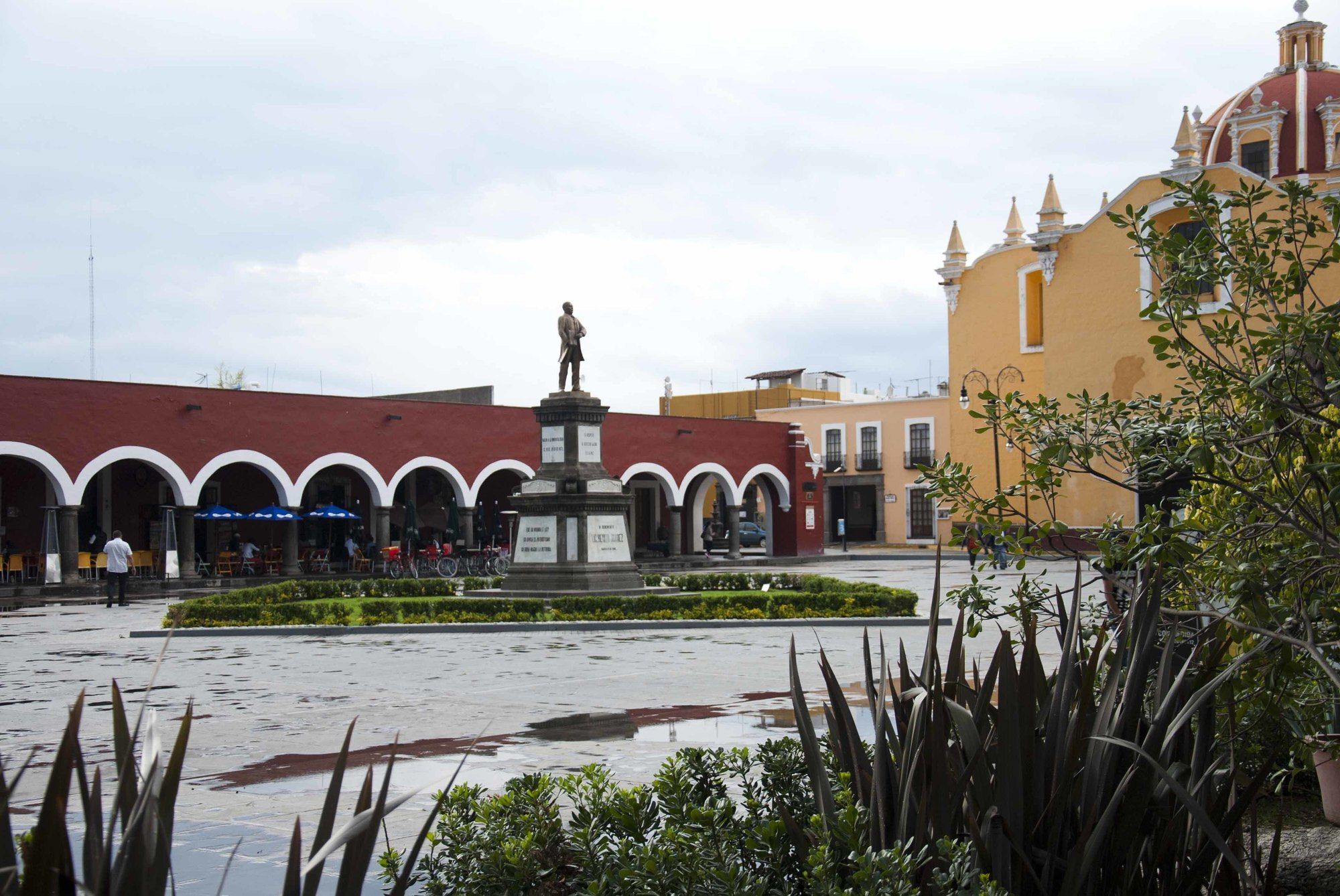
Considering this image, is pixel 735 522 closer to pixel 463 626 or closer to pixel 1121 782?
A: pixel 463 626

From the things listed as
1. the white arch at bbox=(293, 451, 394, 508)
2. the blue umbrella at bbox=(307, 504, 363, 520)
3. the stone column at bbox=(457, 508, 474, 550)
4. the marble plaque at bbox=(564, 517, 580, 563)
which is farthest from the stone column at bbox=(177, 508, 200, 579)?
the marble plaque at bbox=(564, 517, 580, 563)

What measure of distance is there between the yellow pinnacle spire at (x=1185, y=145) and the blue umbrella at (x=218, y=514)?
25471 millimetres

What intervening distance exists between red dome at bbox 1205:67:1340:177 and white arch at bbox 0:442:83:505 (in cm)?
3110

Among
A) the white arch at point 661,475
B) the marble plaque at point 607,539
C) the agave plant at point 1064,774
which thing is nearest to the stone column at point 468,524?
the white arch at point 661,475

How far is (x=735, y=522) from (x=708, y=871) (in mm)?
38510

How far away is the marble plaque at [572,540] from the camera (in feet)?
69.9

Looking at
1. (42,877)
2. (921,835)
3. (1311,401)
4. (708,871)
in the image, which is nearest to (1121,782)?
(921,835)

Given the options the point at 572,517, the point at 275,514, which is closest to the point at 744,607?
the point at 572,517

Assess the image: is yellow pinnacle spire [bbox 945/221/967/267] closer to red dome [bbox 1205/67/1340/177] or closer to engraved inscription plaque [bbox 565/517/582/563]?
red dome [bbox 1205/67/1340/177]

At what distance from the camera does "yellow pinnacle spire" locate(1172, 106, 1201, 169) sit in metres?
36.7

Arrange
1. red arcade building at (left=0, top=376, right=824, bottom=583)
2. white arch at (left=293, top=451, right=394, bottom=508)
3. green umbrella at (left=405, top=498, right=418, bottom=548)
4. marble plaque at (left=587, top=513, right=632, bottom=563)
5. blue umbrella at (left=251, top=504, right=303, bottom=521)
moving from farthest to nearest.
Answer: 1. green umbrella at (left=405, top=498, right=418, bottom=548)
2. white arch at (left=293, top=451, right=394, bottom=508)
3. blue umbrella at (left=251, top=504, right=303, bottom=521)
4. red arcade building at (left=0, top=376, right=824, bottom=583)
5. marble plaque at (left=587, top=513, right=632, bottom=563)

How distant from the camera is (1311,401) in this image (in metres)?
4.14

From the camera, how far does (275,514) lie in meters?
31.5

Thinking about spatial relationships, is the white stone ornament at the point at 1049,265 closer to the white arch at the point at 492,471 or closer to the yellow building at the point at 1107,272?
the yellow building at the point at 1107,272
